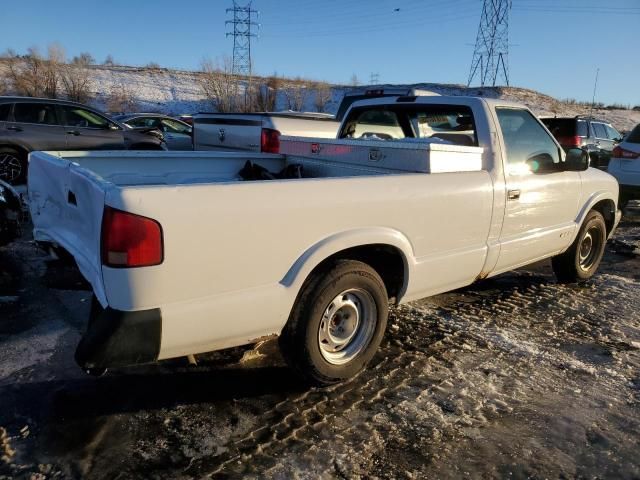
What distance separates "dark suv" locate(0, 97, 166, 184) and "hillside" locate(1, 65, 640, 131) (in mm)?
35778

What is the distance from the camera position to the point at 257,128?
7.37 m

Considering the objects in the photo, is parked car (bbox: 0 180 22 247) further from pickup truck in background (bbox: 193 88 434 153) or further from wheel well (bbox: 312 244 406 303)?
wheel well (bbox: 312 244 406 303)

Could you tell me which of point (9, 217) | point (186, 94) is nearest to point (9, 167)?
point (9, 217)

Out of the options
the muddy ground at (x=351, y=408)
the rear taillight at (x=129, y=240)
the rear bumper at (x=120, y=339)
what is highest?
the rear taillight at (x=129, y=240)

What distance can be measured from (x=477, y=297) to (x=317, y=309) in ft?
8.36

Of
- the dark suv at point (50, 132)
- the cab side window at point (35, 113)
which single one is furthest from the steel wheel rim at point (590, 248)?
the cab side window at point (35, 113)

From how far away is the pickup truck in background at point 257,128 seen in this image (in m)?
7.25

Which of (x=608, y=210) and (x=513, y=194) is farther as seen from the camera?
(x=608, y=210)

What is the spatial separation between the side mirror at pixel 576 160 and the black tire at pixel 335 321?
7.64 feet

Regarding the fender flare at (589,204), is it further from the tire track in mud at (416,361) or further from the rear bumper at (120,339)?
the rear bumper at (120,339)

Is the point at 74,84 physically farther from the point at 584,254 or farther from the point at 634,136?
the point at 584,254

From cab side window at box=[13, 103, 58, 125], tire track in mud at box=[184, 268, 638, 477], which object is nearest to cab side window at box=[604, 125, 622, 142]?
tire track in mud at box=[184, 268, 638, 477]

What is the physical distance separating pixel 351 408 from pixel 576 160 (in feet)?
9.94

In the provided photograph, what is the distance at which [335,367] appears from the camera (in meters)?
3.17
